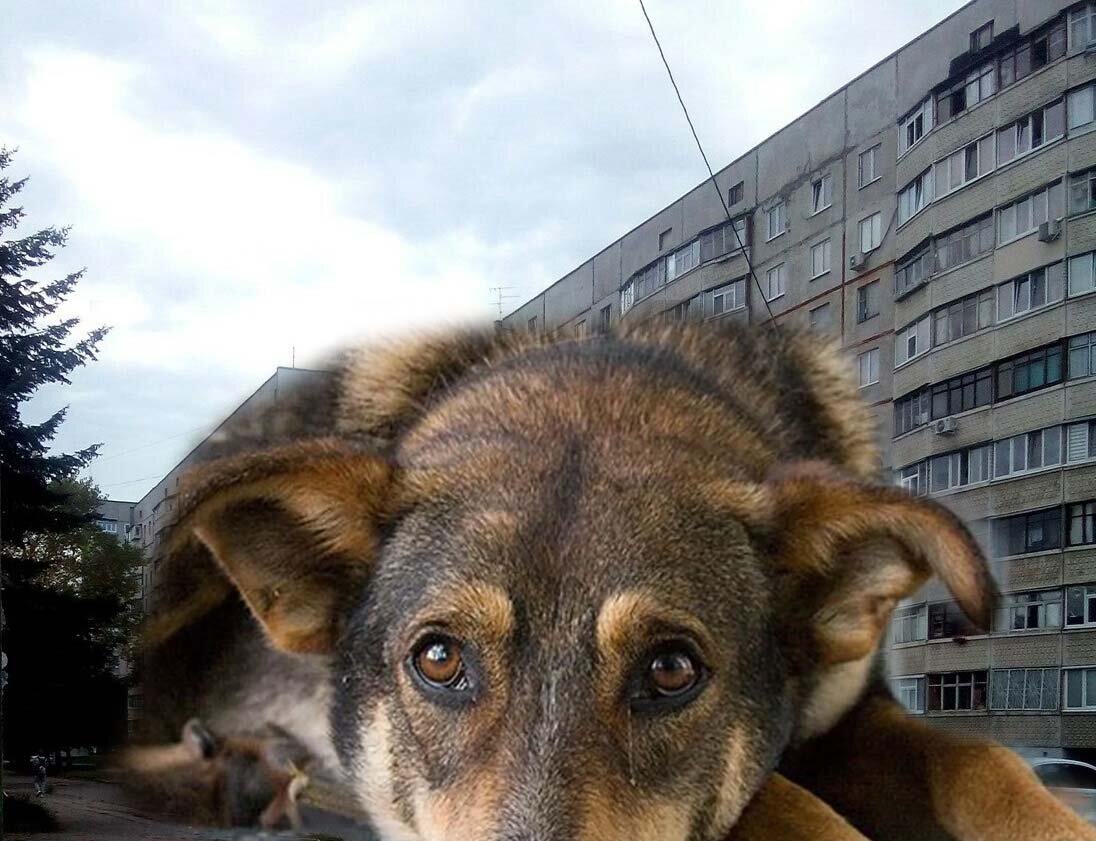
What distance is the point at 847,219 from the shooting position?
7.48ft

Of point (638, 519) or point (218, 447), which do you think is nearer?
point (638, 519)

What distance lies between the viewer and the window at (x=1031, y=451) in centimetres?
205

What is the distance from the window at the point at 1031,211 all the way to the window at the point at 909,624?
2.17 ft

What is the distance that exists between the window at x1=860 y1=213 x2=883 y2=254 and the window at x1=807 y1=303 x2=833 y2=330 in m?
0.13

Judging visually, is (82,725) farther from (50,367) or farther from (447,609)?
(447,609)

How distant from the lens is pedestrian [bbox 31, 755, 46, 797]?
3109 mm

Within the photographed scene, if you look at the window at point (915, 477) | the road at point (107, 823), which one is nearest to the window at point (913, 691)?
the window at point (915, 477)

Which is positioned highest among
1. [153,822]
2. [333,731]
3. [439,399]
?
[439,399]

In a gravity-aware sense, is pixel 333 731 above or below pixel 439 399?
below

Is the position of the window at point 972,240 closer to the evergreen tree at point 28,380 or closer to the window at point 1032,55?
the window at point 1032,55

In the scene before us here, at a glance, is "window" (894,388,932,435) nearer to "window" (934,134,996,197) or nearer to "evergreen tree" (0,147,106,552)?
"window" (934,134,996,197)

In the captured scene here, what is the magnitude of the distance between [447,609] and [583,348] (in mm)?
637

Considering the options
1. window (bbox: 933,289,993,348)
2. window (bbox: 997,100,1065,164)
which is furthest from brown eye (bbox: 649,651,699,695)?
window (bbox: 997,100,1065,164)

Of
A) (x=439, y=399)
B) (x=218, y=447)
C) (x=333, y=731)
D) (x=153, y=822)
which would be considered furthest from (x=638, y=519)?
(x=153, y=822)
